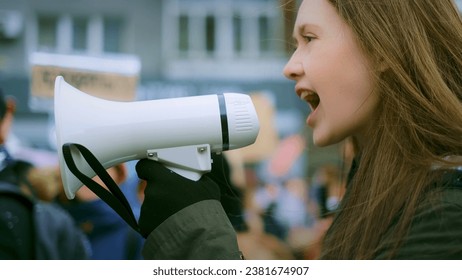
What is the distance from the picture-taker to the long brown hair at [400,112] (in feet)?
3.73

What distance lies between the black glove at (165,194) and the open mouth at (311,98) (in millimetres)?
257

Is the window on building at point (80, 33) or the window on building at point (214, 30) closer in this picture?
the window on building at point (80, 33)

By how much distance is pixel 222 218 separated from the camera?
1.19 meters

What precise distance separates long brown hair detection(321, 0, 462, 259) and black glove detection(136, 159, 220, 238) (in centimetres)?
26

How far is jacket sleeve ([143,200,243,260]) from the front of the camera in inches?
45.3

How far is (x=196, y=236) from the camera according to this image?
1.17m

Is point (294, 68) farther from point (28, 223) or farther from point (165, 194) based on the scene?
point (28, 223)

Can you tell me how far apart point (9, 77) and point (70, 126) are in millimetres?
2917

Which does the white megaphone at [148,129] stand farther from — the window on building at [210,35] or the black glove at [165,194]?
the window on building at [210,35]

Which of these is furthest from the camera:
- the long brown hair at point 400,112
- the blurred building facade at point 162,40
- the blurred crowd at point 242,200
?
the blurred building facade at point 162,40

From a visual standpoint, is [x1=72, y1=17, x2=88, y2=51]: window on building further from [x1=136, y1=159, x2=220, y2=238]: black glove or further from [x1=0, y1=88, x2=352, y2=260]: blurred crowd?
[x1=136, y1=159, x2=220, y2=238]: black glove

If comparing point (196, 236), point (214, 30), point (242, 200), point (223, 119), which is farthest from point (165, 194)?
point (214, 30)

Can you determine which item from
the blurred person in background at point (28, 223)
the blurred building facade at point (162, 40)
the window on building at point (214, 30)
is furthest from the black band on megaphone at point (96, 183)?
the window on building at point (214, 30)
